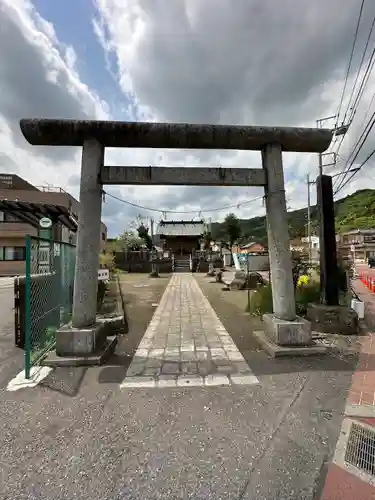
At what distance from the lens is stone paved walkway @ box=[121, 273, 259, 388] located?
390cm

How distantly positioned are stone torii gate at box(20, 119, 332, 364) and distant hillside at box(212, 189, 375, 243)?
127ft

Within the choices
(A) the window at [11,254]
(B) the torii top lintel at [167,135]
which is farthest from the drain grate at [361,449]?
(A) the window at [11,254]

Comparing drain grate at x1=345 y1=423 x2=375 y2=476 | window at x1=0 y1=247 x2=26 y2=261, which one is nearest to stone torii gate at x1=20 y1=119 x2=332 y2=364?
drain grate at x1=345 y1=423 x2=375 y2=476

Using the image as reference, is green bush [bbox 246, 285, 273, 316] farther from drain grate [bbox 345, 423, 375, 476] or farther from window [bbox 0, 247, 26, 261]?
window [bbox 0, 247, 26, 261]

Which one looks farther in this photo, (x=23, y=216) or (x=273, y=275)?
(x=23, y=216)

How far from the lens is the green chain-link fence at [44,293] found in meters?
4.40

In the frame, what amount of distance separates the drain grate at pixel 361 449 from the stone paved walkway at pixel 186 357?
130 centimetres

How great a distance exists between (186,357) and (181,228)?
38923 mm

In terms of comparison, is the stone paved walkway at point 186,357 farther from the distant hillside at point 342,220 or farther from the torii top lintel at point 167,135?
the distant hillside at point 342,220

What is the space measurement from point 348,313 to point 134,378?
4.74 meters

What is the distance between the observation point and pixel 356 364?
4.43 meters

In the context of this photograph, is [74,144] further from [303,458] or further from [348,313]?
[348,313]

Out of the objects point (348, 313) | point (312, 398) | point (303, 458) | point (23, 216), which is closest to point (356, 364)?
point (312, 398)

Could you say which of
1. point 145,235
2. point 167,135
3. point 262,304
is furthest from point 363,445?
point 145,235
